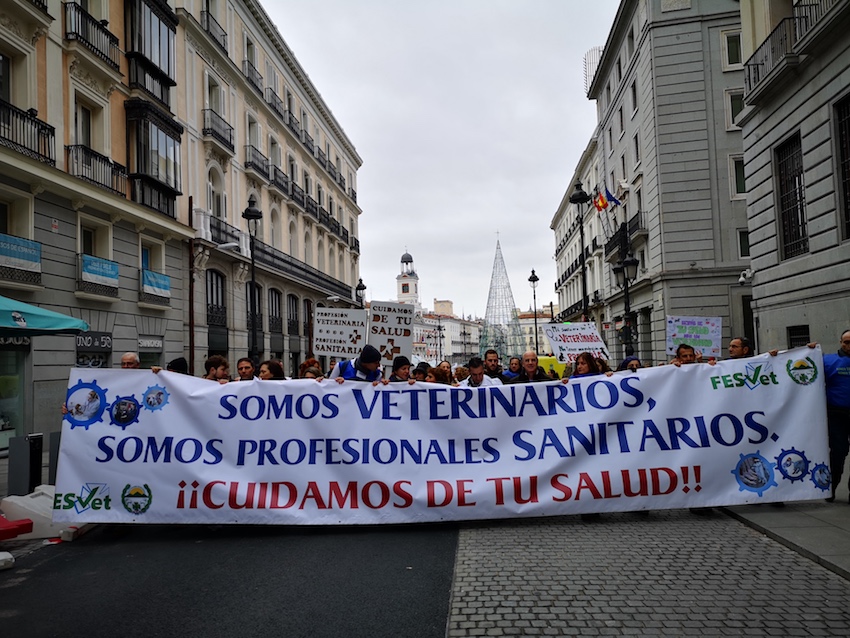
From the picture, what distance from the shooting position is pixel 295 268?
36781 mm

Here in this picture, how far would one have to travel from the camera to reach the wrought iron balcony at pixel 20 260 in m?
14.5

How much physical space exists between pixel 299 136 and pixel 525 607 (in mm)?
37043

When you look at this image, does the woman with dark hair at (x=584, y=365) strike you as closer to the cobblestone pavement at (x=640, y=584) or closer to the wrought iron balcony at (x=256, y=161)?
A: the cobblestone pavement at (x=640, y=584)

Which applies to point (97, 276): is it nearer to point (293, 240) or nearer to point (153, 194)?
point (153, 194)

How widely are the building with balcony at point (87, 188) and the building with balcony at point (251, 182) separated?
1.64 meters

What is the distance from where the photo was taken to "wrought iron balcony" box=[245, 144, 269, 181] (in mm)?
30734

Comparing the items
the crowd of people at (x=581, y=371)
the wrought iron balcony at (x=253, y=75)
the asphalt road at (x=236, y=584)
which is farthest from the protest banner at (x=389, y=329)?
the wrought iron balcony at (x=253, y=75)

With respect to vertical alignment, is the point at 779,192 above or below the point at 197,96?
below

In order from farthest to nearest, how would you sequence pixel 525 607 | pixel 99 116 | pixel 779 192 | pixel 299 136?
pixel 299 136
pixel 99 116
pixel 779 192
pixel 525 607

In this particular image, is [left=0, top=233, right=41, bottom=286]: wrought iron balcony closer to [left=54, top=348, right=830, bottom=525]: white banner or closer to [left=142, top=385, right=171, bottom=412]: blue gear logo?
[left=54, top=348, right=830, bottom=525]: white banner

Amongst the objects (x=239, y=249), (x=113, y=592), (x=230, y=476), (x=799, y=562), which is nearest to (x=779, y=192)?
(x=799, y=562)

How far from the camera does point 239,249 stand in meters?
28.6

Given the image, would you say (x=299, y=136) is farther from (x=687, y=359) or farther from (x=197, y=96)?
(x=687, y=359)

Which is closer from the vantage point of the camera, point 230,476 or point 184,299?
point 230,476
